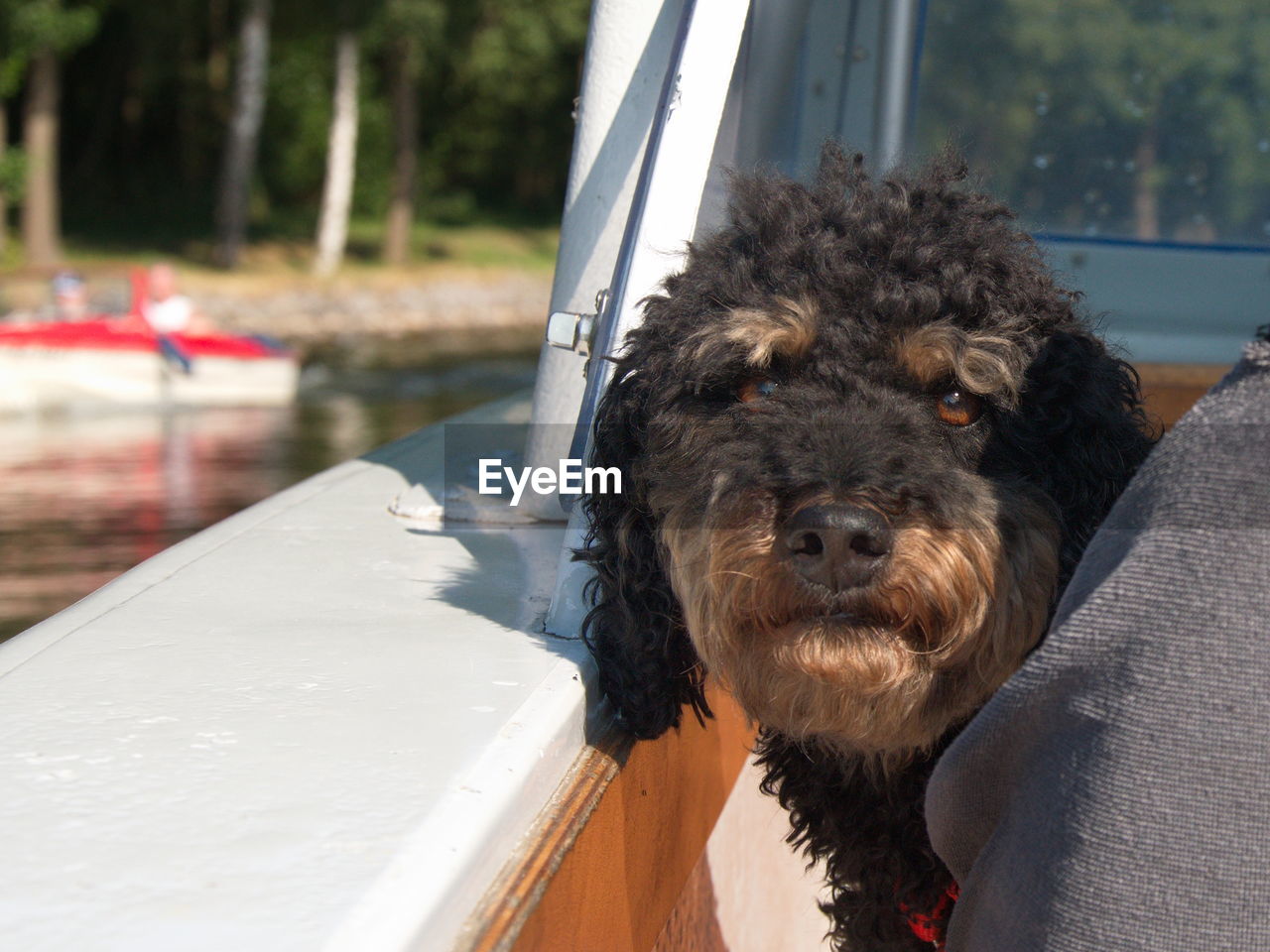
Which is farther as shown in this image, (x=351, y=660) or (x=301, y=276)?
(x=301, y=276)

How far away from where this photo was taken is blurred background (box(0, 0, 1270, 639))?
4504mm

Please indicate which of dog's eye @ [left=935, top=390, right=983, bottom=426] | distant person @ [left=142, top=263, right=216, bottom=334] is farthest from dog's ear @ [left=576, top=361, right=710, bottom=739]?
distant person @ [left=142, top=263, right=216, bottom=334]

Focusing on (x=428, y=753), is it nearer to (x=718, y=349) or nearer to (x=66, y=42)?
(x=718, y=349)

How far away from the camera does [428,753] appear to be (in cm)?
147

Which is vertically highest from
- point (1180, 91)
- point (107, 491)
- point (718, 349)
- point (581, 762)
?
point (1180, 91)

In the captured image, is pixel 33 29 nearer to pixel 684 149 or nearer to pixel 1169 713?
pixel 684 149

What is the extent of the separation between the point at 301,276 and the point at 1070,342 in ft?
81.5

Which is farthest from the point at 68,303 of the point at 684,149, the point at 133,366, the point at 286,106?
the point at 286,106

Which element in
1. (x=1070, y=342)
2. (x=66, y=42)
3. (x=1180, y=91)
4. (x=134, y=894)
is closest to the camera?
(x=134, y=894)

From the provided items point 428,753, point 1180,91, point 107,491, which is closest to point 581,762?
point 428,753

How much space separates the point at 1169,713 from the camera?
3.79ft

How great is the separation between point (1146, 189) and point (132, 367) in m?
9.03

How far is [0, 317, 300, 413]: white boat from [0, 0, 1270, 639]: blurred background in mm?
77

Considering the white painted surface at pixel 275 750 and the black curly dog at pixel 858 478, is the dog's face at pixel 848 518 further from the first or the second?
the white painted surface at pixel 275 750
